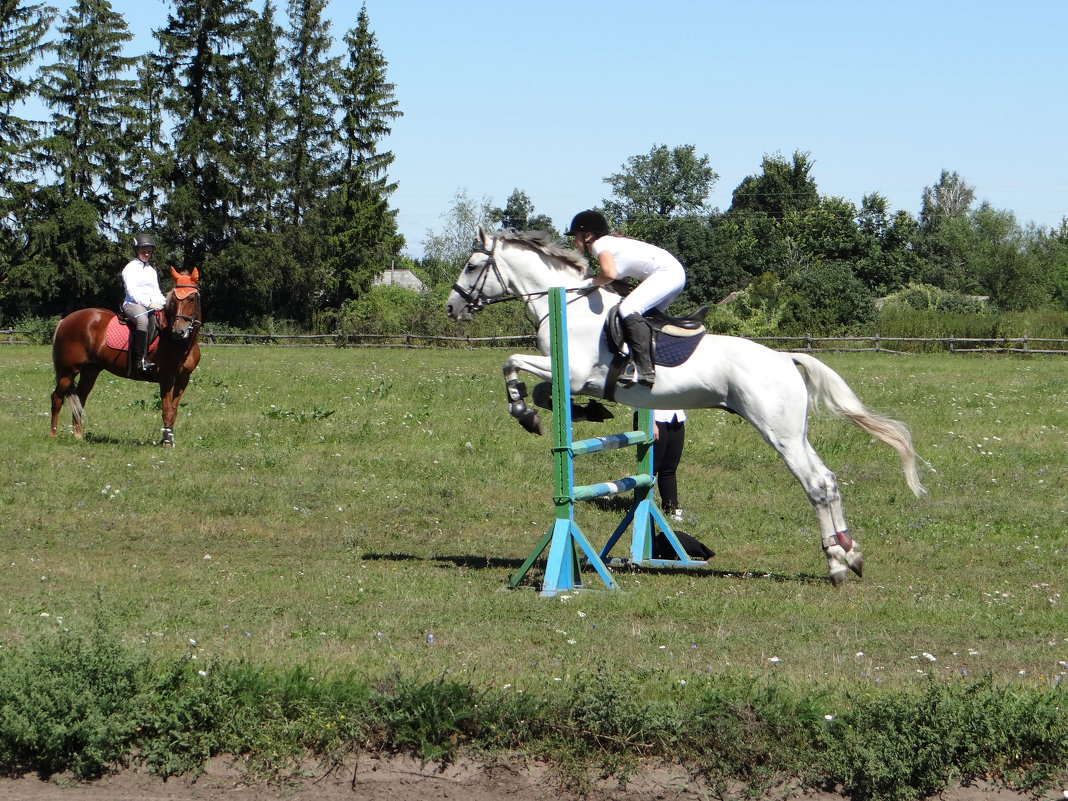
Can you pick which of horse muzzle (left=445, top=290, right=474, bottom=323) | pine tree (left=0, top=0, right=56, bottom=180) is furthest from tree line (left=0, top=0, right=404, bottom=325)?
horse muzzle (left=445, top=290, right=474, bottom=323)

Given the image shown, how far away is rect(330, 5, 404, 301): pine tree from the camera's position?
212 ft

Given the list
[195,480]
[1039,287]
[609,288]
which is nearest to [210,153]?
[195,480]

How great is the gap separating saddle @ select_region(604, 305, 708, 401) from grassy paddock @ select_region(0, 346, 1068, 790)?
185 centimetres

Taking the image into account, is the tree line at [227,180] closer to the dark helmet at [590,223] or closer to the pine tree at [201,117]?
the pine tree at [201,117]

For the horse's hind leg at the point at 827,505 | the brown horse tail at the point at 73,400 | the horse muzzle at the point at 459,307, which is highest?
the horse muzzle at the point at 459,307

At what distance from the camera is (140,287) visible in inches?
677

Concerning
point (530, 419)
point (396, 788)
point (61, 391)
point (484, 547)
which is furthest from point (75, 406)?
point (396, 788)

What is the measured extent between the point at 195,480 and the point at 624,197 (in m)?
111

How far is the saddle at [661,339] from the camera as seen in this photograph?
973 centimetres

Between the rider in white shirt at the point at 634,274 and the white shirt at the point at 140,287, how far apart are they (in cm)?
934

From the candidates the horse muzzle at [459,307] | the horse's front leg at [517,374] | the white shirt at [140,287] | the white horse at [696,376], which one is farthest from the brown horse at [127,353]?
the horse's front leg at [517,374]

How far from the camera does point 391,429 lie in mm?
18625

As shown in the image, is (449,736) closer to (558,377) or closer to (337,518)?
(558,377)

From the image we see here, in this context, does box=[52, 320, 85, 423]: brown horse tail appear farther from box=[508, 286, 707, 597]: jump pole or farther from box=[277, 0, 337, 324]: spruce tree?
box=[277, 0, 337, 324]: spruce tree
